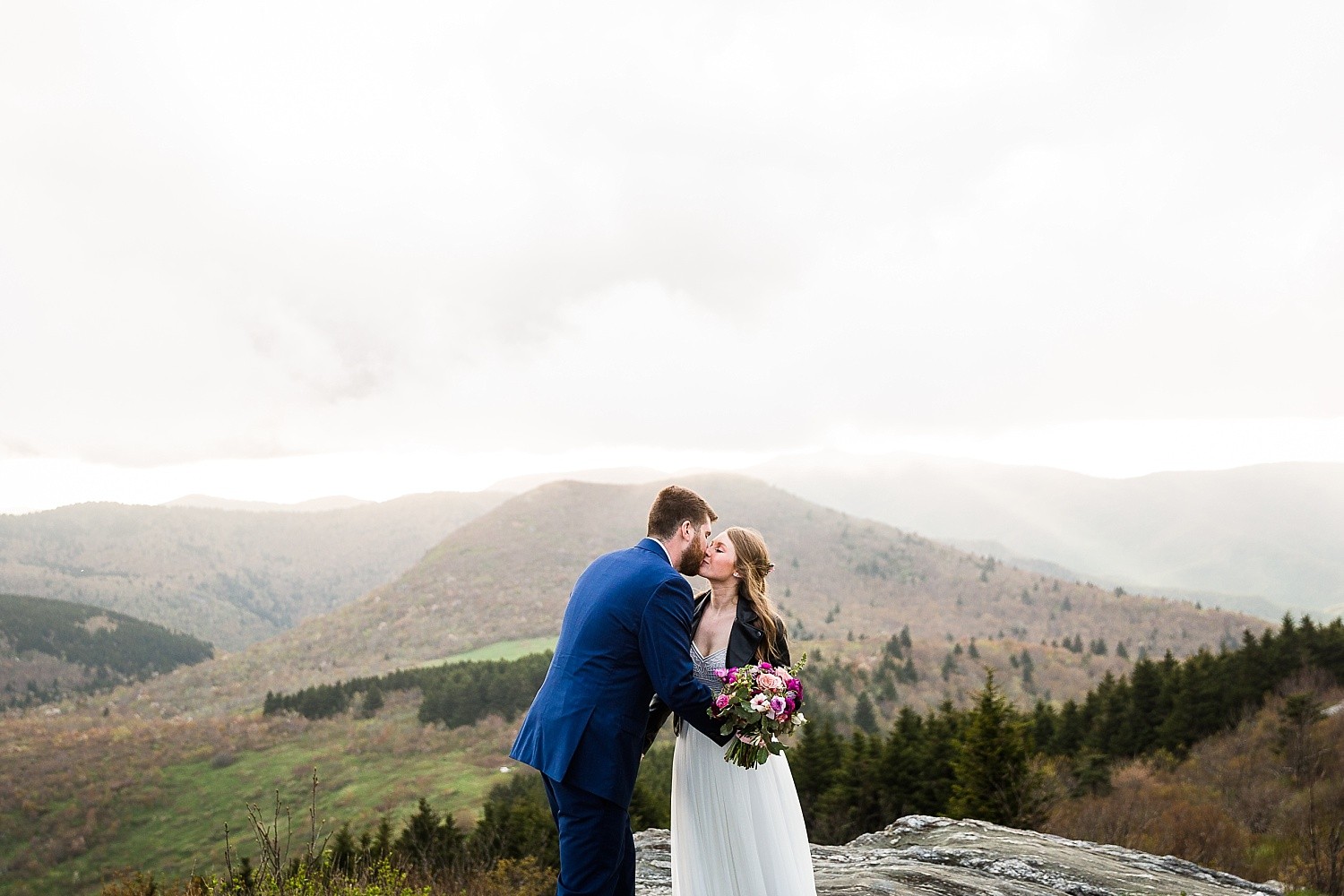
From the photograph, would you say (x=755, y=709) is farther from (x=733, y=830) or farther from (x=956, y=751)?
(x=956, y=751)

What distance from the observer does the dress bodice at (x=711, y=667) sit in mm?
5312

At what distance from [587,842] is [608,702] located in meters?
0.89

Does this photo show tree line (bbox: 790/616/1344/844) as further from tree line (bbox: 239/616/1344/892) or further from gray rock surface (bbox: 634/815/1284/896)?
gray rock surface (bbox: 634/815/1284/896)

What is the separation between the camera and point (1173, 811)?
17594mm

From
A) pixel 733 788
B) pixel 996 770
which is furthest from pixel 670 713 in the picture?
pixel 996 770

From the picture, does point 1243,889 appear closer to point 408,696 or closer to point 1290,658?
point 1290,658

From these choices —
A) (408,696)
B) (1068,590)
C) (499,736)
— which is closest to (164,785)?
(408,696)

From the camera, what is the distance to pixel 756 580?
18.2 ft

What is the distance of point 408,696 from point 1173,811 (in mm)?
115821

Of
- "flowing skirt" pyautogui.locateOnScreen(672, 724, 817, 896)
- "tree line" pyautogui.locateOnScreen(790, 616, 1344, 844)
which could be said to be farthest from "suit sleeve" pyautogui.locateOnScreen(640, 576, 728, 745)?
"tree line" pyautogui.locateOnScreen(790, 616, 1344, 844)

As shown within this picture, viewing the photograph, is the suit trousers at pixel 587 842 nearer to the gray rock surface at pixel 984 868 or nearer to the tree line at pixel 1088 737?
the gray rock surface at pixel 984 868

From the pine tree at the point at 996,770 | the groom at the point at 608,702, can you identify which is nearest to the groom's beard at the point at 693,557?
the groom at the point at 608,702

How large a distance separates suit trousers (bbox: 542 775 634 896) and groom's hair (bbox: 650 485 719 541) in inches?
67.0

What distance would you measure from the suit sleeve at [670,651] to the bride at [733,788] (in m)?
0.53
